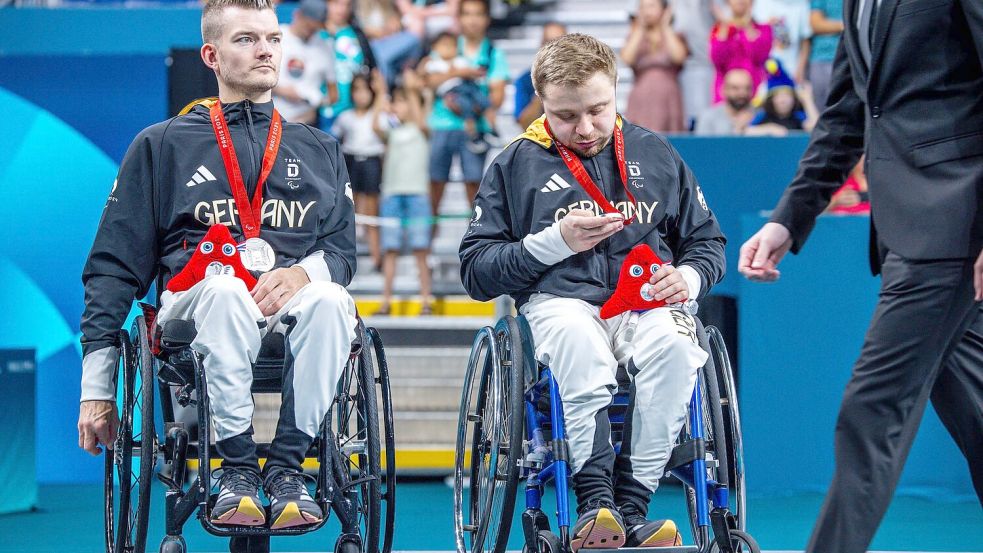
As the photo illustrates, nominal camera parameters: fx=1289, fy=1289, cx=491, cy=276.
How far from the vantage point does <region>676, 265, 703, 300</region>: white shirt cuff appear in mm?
3318

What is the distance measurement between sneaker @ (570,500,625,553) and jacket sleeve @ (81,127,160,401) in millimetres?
1312

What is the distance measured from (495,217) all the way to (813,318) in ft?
7.13

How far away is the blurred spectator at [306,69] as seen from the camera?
7.35 m

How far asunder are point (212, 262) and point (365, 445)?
60 cm

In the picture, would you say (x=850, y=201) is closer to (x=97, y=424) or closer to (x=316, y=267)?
(x=316, y=267)

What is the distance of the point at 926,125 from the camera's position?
2498mm

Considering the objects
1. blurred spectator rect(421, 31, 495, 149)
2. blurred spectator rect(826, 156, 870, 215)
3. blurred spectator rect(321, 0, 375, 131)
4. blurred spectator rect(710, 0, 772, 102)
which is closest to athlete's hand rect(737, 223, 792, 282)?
blurred spectator rect(826, 156, 870, 215)

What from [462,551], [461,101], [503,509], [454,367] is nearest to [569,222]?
[503,509]

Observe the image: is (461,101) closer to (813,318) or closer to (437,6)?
(437,6)

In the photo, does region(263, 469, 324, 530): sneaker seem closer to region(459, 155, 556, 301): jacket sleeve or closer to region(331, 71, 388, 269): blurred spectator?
region(459, 155, 556, 301): jacket sleeve

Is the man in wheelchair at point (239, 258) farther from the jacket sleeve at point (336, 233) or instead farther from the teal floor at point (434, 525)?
the teal floor at point (434, 525)

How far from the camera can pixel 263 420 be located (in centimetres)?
558

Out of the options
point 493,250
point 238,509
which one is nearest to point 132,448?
point 238,509

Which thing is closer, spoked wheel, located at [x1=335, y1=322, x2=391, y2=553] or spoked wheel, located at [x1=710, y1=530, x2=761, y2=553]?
spoked wheel, located at [x1=710, y1=530, x2=761, y2=553]
